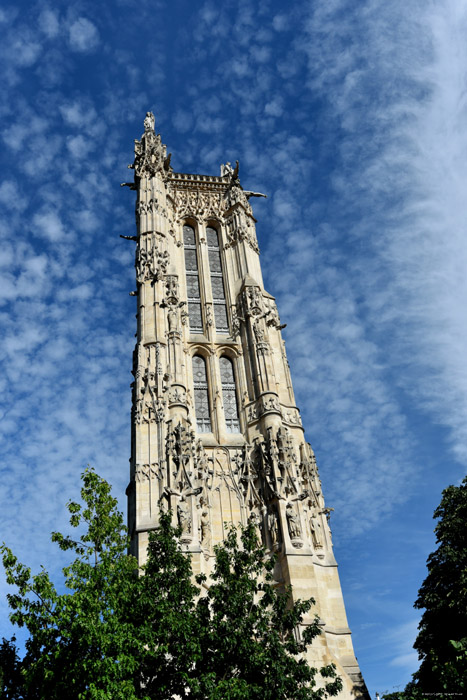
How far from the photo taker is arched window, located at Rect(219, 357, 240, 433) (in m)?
24.0

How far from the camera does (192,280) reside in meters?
28.5

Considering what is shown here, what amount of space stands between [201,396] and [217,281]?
6.27m

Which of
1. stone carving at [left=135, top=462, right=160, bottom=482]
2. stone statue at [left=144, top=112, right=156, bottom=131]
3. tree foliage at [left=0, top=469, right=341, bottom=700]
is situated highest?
stone statue at [left=144, top=112, right=156, bottom=131]

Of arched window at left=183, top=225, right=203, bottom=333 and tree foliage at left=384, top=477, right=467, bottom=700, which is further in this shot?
arched window at left=183, top=225, right=203, bottom=333

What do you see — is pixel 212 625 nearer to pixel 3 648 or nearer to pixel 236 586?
pixel 236 586

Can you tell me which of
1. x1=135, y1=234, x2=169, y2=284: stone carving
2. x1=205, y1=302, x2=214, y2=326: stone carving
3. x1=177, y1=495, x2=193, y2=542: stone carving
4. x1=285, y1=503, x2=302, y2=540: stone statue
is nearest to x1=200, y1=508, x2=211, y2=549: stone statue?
x1=177, y1=495, x2=193, y2=542: stone carving

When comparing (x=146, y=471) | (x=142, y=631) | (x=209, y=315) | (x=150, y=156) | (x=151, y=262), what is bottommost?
(x=142, y=631)

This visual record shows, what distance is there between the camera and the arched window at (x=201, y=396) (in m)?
23.8

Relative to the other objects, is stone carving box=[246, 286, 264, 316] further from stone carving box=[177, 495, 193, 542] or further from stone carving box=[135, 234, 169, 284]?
stone carving box=[177, 495, 193, 542]

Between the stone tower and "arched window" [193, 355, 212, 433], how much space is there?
0.13 ft

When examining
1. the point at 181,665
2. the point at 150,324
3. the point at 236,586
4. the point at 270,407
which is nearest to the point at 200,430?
the point at 270,407

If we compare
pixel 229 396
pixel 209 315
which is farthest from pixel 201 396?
pixel 209 315

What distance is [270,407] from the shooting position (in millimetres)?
22719

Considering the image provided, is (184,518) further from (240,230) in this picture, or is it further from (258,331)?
(240,230)
